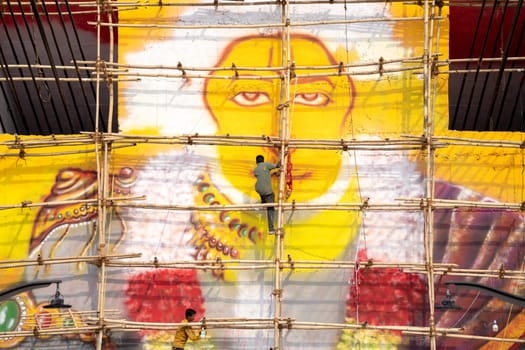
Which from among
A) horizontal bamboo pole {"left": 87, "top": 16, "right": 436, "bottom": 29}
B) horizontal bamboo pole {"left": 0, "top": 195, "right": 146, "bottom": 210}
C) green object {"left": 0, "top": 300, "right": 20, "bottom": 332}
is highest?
horizontal bamboo pole {"left": 87, "top": 16, "right": 436, "bottom": 29}

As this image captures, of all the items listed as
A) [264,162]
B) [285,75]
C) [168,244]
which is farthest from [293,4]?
[168,244]

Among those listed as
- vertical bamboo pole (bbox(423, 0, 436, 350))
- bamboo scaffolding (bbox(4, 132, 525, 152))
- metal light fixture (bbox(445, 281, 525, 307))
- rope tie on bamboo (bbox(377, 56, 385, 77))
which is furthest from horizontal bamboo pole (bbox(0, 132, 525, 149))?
metal light fixture (bbox(445, 281, 525, 307))

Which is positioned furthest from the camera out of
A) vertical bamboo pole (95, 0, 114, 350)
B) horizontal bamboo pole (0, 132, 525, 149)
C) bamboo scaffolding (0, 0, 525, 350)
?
horizontal bamboo pole (0, 132, 525, 149)

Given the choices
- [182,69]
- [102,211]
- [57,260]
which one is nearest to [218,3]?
[182,69]

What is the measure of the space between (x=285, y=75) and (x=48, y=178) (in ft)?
12.6

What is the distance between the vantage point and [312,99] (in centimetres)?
1691

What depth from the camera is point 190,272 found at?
16359 mm

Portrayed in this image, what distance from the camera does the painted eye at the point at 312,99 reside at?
16.9m

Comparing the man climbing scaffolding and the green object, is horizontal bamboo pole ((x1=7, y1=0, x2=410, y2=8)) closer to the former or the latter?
the man climbing scaffolding

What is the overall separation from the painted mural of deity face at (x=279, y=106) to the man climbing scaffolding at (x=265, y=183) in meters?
0.43

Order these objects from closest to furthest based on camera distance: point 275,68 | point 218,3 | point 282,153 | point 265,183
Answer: point 265,183
point 282,153
point 275,68
point 218,3

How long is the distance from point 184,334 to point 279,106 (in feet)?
11.8

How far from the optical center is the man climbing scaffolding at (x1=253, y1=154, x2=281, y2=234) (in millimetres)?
16094

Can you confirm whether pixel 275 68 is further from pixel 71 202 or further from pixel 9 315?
pixel 9 315
